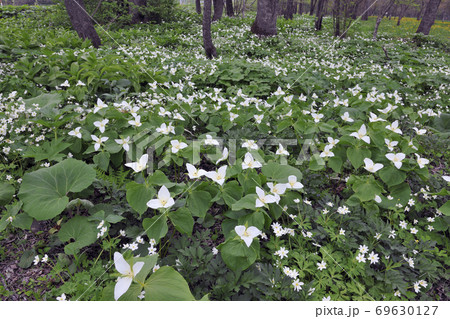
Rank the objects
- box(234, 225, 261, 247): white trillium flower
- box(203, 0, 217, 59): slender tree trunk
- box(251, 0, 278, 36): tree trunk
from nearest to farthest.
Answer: box(234, 225, 261, 247): white trillium flower < box(203, 0, 217, 59): slender tree trunk < box(251, 0, 278, 36): tree trunk

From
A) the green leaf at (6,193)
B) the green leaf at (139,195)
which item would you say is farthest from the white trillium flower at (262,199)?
the green leaf at (6,193)

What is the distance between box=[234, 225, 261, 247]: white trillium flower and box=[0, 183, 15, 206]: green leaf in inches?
78.5

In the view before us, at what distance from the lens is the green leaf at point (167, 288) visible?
51.1 inches

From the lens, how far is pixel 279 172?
210 cm

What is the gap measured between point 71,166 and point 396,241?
259 centimetres

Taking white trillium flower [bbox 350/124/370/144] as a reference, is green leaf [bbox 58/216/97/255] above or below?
below

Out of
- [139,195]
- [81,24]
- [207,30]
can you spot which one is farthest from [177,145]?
[81,24]

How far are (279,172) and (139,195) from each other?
1.10m

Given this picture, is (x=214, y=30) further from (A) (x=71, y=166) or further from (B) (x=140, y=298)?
(B) (x=140, y=298)

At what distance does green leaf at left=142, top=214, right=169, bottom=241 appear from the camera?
1623mm

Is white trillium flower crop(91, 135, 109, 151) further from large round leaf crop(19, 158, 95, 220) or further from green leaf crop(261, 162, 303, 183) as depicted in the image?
green leaf crop(261, 162, 303, 183)

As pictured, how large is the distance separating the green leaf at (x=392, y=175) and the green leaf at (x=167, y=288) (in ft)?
6.05

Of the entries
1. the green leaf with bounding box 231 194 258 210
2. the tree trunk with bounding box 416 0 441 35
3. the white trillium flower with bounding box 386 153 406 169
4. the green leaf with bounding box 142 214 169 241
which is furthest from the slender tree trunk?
the tree trunk with bounding box 416 0 441 35

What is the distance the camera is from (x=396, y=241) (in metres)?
1.90
